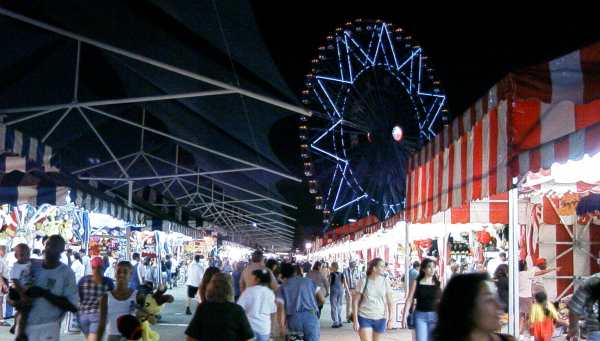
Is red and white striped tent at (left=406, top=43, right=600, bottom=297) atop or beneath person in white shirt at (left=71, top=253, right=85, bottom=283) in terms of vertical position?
atop

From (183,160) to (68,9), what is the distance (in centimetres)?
1823

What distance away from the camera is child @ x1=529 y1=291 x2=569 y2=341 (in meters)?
10.8

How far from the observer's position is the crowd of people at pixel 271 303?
11.0ft

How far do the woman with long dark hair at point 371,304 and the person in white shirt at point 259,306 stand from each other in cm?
194

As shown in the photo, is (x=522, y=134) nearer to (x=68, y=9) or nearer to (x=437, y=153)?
(x=437, y=153)

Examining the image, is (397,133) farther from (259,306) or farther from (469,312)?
(469,312)

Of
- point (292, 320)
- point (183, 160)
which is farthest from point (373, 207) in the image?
point (292, 320)

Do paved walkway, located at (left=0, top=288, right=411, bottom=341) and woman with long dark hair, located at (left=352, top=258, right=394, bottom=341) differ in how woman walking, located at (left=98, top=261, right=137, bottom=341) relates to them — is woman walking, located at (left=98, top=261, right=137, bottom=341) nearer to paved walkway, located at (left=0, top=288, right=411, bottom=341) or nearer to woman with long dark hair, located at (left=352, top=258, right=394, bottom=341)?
woman with long dark hair, located at (left=352, top=258, right=394, bottom=341)

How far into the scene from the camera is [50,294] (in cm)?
641

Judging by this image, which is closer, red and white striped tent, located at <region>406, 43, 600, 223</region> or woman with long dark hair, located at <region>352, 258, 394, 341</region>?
red and white striped tent, located at <region>406, 43, 600, 223</region>

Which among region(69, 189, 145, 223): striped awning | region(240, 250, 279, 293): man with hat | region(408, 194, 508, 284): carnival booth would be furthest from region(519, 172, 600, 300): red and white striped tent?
region(69, 189, 145, 223): striped awning

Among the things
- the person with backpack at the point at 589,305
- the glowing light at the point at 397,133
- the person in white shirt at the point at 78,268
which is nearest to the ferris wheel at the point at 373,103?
the glowing light at the point at 397,133

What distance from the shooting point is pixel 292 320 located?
891cm

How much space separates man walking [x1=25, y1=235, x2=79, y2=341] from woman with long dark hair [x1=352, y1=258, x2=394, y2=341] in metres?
3.99
